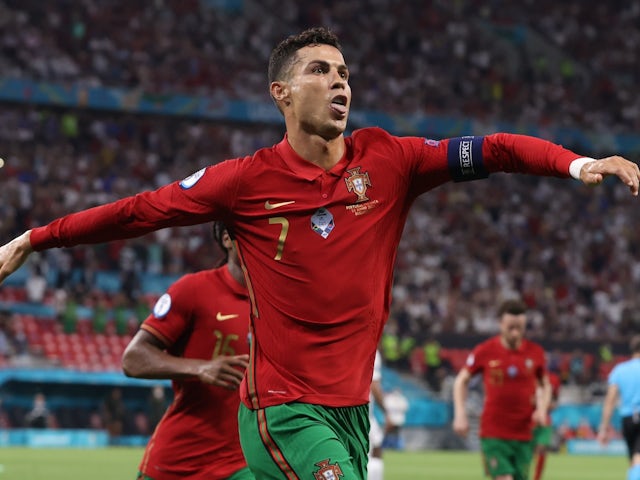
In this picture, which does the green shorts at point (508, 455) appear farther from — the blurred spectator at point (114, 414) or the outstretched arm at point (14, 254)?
the blurred spectator at point (114, 414)

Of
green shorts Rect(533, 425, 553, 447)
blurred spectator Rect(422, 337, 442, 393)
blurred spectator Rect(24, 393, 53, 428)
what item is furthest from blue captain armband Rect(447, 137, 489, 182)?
blurred spectator Rect(422, 337, 442, 393)

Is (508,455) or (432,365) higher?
(432,365)

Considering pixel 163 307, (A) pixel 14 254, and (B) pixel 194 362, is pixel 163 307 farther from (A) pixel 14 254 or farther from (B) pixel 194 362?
(A) pixel 14 254

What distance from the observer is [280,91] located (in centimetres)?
522

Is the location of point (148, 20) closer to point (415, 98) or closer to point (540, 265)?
point (415, 98)

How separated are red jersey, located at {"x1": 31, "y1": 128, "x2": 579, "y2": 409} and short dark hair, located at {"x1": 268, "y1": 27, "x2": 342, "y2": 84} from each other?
0.37 metres

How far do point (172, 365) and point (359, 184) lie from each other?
1.97 metres

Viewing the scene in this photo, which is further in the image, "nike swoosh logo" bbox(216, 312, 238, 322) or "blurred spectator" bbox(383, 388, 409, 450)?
"blurred spectator" bbox(383, 388, 409, 450)

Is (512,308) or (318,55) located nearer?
(318,55)

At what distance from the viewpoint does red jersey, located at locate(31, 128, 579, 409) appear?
4824 millimetres

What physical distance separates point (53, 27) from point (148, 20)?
10.6 ft

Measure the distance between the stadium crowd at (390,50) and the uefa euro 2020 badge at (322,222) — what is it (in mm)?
30067

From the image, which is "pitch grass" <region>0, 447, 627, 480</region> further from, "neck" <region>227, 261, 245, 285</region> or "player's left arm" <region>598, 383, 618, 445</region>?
"neck" <region>227, 261, 245, 285</region>

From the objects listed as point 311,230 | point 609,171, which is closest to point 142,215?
point 311,230
